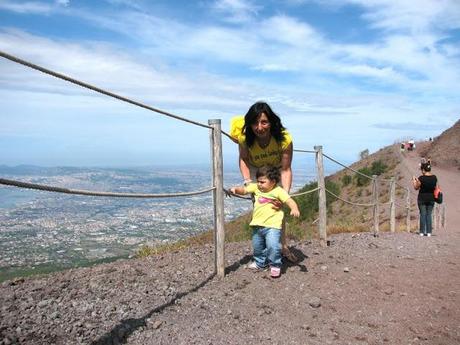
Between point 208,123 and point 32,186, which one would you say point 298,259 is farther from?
point 32,186

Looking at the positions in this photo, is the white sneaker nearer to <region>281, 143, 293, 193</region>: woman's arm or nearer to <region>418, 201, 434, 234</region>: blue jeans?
<region>281, 143, 293, 193</region>: woman's arm

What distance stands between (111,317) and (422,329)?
2630 mm

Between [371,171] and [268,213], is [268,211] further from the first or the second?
[371,171]

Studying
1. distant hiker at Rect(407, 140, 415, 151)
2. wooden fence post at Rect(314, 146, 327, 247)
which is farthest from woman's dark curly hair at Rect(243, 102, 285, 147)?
distant hiker at Rect(407, 140, 415, 151)

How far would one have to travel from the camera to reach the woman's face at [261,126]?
5.07 m

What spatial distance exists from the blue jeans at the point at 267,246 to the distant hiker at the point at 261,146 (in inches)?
13.2

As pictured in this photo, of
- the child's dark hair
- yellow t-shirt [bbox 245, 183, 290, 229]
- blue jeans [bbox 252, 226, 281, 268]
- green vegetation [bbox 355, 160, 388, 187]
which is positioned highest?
the child's dark hair

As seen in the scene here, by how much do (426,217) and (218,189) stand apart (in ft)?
25.3

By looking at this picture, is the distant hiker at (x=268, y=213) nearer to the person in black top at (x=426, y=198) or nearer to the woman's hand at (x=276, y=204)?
the woman's hand at (x=276, y=204)

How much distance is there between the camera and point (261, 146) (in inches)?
211

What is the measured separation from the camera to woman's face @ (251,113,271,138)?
200 inches

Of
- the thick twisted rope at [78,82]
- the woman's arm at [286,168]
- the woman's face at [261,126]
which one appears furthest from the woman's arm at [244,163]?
the thick twisted rope at [78,82]

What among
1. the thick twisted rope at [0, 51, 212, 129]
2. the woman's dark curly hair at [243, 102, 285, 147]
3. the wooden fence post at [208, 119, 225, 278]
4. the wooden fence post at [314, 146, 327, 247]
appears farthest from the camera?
the wooden fence post at [314, 146, 327, 247]

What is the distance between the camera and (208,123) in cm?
484
